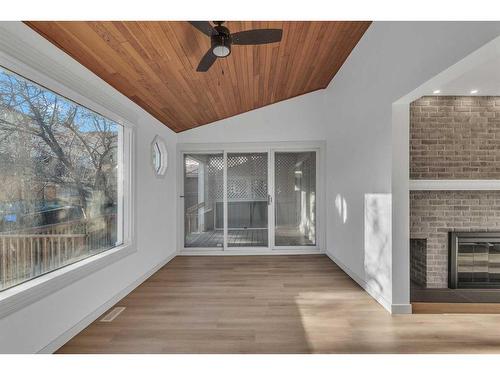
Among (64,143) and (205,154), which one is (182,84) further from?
(205,154)

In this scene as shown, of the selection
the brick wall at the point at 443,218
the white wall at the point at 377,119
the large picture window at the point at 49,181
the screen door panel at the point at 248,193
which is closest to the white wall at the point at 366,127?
the white wall at the point at 377,119

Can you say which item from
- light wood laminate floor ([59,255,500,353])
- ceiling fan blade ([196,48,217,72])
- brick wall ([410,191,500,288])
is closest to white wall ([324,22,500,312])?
light wood laminate floor ([59,255,500,353])

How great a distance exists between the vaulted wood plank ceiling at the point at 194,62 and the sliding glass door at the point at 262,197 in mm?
943

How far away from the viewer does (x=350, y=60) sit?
3240 millimetres

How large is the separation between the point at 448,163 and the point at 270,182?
2.52 meters

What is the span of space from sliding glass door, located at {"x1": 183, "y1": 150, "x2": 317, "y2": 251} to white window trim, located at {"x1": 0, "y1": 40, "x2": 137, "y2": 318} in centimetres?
169

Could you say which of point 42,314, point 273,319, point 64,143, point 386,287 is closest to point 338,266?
point 386,287

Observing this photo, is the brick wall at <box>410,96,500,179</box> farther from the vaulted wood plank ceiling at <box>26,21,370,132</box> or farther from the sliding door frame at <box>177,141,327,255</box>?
the sliding door frame at <box>177,141,327,255</box>

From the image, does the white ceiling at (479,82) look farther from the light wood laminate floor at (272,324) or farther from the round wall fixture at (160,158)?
the round wall fixture at (160,158)

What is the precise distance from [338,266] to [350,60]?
9.62 feet

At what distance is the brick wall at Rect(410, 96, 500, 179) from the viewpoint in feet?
9.59

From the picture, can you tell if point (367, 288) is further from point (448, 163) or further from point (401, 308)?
point (448, 163)

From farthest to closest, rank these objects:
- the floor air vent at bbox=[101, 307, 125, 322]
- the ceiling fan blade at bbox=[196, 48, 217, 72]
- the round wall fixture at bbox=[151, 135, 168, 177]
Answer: the round wall fixture at bbox=[151, 135, 168, 177] < the floor air vent at bbox=[101, 307, 125, 322] < the ceiling fan blade at bbox=[196, 48, 217, 72]

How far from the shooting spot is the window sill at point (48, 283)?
1.45 m
